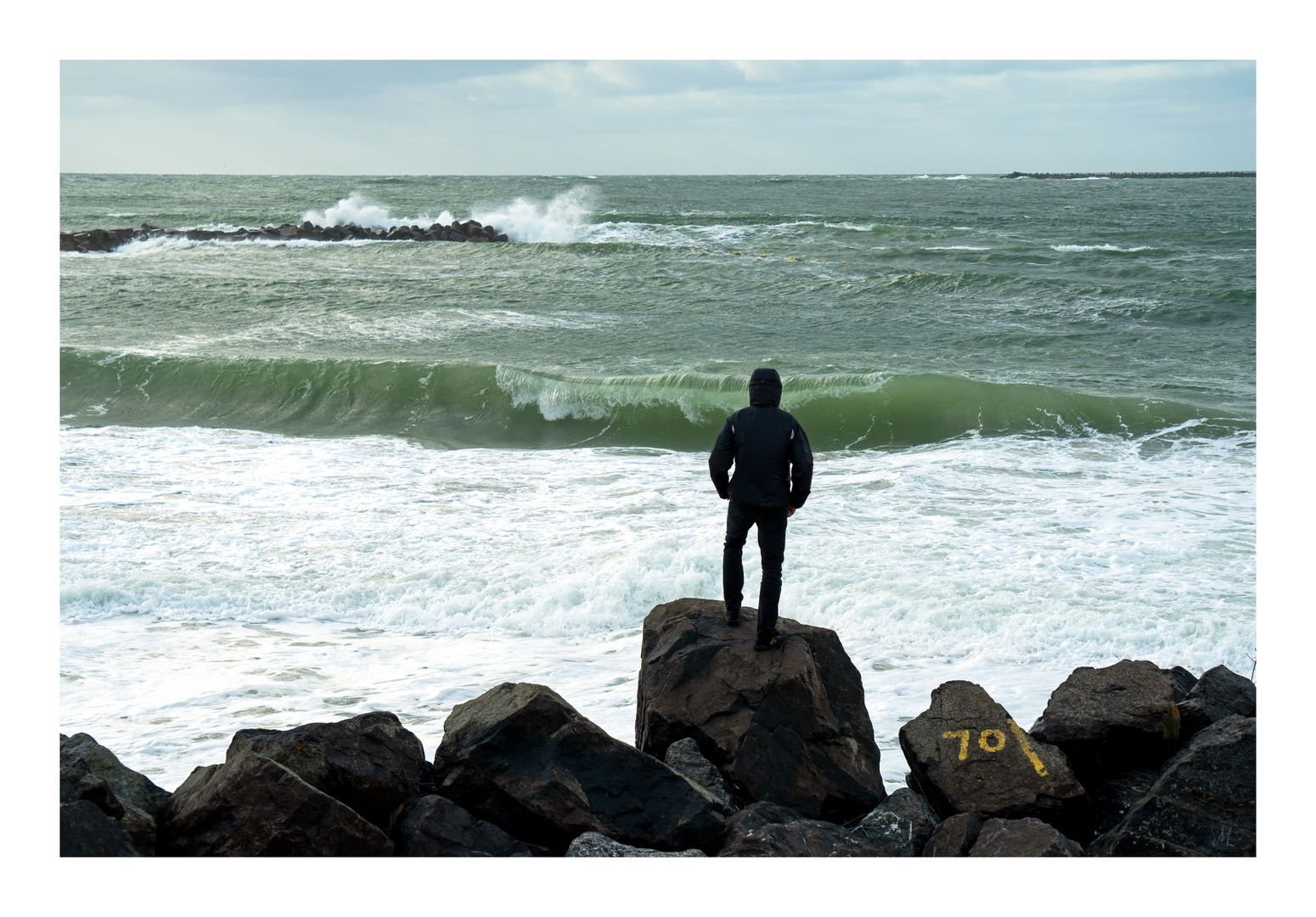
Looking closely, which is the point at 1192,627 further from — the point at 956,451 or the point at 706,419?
the point at 706,419

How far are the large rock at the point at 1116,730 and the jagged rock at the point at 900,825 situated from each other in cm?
85

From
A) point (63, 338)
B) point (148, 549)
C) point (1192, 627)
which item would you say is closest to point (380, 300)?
point (63, 338)

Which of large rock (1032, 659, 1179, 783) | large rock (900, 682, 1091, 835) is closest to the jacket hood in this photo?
large rock (900, 682, 1091, 835)

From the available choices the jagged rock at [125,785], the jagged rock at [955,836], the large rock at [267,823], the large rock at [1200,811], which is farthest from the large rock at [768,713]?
the jagged rock at [125,785]

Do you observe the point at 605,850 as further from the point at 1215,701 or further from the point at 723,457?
the point at 1215,701

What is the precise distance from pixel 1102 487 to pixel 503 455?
744 centimetres

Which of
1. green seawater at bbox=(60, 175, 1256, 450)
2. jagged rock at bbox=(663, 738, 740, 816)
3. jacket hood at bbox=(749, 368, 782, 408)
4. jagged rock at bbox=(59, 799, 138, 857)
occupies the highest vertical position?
green seawater at bbox=(60, 175, 1256, 450)

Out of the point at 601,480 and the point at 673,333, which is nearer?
the point at 601,480

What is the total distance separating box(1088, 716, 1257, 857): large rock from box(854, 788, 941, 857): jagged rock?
2.33 feet

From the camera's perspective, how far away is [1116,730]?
15.3ft

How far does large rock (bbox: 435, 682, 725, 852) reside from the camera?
4.11 m

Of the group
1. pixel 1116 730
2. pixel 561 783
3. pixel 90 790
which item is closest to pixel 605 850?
pixel 561 783

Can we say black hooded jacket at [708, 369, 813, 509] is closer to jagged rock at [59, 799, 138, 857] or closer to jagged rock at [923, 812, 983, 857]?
jagged rock at [923, 812, 983, 857]

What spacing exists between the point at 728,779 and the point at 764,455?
169cm
